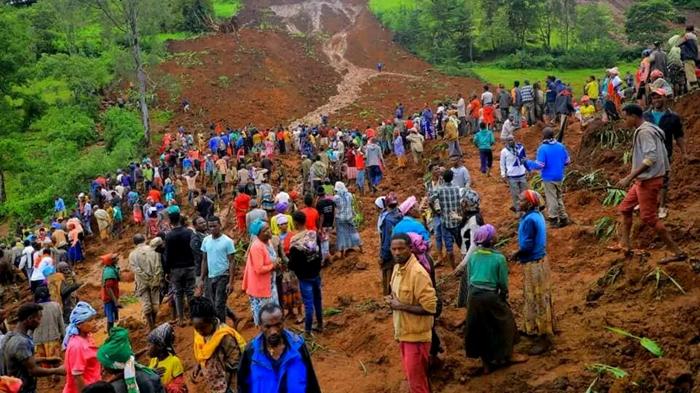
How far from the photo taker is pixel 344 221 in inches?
445

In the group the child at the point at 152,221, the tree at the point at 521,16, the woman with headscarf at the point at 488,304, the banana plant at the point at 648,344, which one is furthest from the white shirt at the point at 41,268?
the tree at the point at 521,16

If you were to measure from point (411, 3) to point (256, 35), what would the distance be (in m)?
20.9

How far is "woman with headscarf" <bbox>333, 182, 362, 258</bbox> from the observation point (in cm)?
1102

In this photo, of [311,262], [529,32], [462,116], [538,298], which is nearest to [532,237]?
[538,298]

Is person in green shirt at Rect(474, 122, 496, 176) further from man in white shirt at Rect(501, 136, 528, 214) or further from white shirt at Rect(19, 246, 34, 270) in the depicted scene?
white shirt at Rect(19, 246, 34, 270)

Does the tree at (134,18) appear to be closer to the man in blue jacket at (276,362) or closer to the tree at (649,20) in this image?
the man in blue jacket at (276,362)

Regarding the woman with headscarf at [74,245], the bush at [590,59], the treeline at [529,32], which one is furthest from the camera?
the treeline at [529,32]

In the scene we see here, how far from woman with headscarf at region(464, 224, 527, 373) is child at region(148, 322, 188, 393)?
267cm

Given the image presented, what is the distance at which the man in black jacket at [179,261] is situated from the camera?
8523 mm

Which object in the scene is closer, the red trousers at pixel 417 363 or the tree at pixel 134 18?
the red trousers at pixel 417 363

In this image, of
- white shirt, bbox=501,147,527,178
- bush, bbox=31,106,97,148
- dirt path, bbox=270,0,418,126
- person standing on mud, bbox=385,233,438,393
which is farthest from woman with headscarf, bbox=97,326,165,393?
bush, bbox=31,106,97,148

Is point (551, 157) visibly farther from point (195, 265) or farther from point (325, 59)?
point (325, 59)

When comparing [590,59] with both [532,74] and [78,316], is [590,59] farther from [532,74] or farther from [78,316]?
[78,316]

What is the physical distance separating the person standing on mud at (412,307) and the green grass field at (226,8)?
176ft
